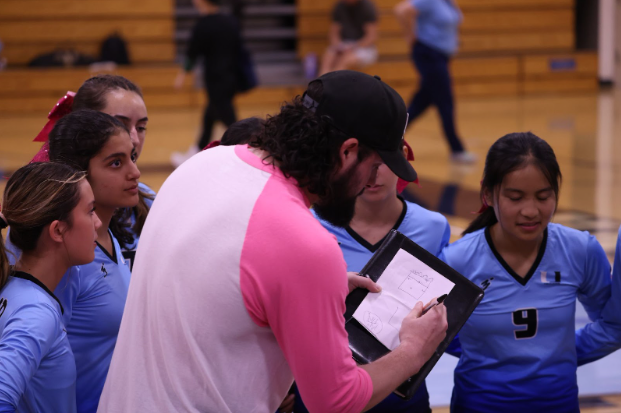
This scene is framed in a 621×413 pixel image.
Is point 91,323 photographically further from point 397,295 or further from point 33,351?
point 397,295

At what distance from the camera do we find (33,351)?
175cm

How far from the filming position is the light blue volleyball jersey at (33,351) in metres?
1.70

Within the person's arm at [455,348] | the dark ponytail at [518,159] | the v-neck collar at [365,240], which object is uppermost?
the dark ponytail at [518,159]

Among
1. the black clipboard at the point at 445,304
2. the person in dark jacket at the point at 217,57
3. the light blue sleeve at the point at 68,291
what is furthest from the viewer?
the person in dark jacket at the point at 217,57

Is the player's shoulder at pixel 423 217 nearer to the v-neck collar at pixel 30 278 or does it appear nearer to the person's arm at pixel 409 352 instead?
the person's arm at pixel 409 352

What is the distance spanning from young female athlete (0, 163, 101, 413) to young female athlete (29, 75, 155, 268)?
56cm

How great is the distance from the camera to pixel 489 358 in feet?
7.84

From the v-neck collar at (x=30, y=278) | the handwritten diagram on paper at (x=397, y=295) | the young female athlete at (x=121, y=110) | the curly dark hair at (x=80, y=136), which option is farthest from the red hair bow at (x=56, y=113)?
the handwritten diagram on paper at (x=397, y=295)

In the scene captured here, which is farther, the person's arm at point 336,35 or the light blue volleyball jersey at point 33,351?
the person's arm at point 336,35

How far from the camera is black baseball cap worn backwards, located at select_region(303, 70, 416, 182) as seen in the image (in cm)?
157

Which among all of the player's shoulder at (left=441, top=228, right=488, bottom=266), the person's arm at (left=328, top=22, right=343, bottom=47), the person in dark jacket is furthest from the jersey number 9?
the person's arm at (left=328, top=22, right=343, bottom=47)

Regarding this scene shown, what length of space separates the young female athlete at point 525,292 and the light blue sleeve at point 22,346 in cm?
125

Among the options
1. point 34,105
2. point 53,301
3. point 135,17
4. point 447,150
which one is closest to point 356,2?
point 447,150

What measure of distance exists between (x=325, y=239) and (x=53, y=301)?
0.81 m
